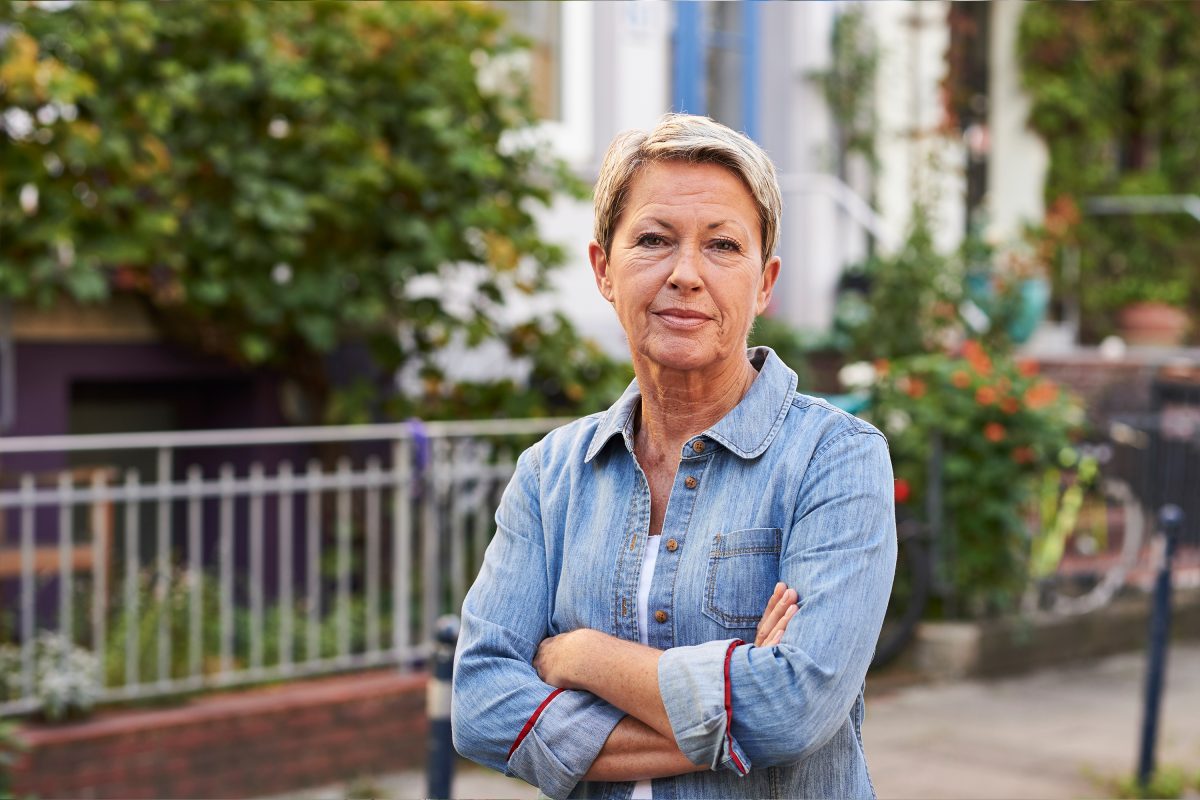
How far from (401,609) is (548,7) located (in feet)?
16.8

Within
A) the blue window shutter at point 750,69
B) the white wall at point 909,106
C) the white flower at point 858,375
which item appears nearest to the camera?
the white flower at point 858,375

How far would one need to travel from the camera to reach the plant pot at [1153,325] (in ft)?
44.4

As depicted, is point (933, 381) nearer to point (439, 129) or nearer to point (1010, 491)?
point (1010, 491)

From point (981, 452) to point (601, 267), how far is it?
19.6 ft

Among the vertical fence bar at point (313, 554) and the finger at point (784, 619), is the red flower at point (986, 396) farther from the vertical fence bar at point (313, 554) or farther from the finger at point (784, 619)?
the finger at point (784, 619)

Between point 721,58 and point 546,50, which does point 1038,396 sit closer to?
point 546,50

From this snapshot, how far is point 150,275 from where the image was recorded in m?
6.90

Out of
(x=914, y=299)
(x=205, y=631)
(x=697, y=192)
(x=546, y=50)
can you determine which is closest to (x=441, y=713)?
(x=205, y=631)

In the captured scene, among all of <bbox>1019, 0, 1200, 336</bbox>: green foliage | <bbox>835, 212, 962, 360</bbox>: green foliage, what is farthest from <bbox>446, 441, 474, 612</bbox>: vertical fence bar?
<bbox>1019, 0, 1200, 336</bbox>: green foliage

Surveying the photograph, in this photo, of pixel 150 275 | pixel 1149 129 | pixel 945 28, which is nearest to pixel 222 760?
pixel 150 275

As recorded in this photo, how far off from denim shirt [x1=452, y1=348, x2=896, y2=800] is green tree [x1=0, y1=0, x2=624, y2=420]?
456 centimetres

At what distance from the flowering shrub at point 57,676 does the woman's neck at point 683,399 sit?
3.91 meters

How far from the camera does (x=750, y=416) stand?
2305 millimetres

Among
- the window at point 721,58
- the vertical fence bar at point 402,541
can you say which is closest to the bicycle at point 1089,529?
the vertical fence bar at point 402,541
